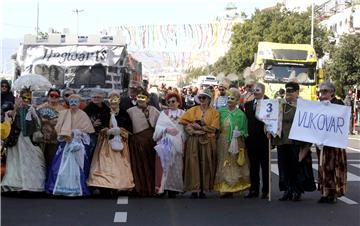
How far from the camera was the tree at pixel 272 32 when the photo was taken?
5766 cm

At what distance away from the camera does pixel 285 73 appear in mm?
31672

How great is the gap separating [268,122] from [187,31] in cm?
7426

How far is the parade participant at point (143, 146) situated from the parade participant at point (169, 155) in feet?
0.45

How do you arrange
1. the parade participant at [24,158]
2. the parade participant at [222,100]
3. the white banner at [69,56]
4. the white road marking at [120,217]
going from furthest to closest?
the white banner at [69,56], the parade participant at [222,100], the parade participant at [24,158], the white road marking at [120,217]

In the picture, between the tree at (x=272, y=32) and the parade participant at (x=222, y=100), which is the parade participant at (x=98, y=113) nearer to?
the parade participant at (x=222, y=100)

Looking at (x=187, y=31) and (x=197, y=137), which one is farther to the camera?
(x=187, y=31)

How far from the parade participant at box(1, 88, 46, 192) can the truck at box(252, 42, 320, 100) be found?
2042cm

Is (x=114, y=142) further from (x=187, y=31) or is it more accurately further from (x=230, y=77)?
(x=187, y=31)

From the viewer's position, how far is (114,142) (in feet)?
36.6

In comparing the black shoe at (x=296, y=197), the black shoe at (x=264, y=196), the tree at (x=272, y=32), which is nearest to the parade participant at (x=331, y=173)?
the black shoe at (x=296, y=197)

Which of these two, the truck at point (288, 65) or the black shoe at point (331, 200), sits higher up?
the truck at point (288, 65)

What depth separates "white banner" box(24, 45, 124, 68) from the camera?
21406mm

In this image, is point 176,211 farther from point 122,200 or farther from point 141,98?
point 141,98

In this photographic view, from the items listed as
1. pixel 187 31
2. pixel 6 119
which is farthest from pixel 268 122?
pixel 187 31
